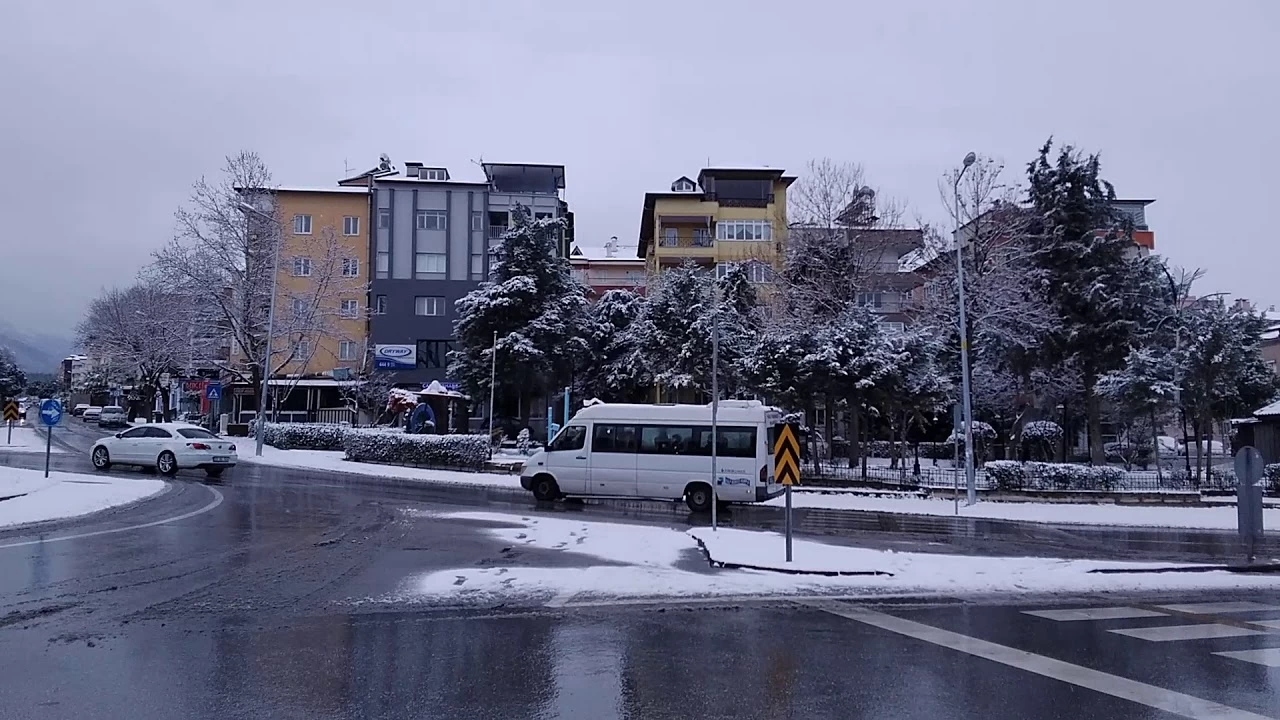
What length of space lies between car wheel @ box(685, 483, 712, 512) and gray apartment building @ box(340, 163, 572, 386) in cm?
3859

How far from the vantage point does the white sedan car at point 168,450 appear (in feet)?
93.1

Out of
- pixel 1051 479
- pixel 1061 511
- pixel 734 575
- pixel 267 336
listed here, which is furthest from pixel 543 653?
pixel 267 336

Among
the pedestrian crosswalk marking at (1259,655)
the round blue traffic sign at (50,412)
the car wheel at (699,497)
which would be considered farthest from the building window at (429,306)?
the pedestrian crosswalk marking at (1259,655)

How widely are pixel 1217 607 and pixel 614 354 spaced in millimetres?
39804

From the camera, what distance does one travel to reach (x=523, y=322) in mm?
46969

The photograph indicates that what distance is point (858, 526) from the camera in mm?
20609

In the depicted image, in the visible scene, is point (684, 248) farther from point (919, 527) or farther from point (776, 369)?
point (919, 527)

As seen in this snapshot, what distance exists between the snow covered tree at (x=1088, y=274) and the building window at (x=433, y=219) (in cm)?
3544

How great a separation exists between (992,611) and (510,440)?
37493 millimetres

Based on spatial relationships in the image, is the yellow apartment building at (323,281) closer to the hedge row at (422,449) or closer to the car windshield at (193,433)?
Answer: the hedge row at (422,449)

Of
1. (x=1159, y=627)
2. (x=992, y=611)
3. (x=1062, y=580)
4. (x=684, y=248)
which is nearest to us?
(x=1159, y=627)

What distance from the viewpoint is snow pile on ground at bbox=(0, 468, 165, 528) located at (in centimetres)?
1764

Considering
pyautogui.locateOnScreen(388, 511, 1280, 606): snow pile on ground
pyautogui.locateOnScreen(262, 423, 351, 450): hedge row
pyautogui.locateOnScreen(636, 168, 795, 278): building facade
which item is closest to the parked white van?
pyautogui.locateOnScreen(388, 511, 1280, 606): snow pile on ground

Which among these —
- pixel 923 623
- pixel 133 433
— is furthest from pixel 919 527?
pixel 133 433
